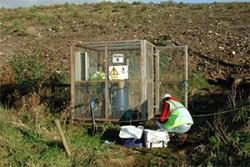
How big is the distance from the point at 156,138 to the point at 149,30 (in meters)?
13.2

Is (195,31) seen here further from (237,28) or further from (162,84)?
(162,84)

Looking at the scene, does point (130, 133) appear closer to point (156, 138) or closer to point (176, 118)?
point (156, 138)

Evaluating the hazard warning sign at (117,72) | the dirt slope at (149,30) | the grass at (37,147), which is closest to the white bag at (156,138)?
the grass at (37,147)

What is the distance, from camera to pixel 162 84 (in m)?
Answer: 13.9

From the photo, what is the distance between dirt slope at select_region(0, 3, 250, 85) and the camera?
19.3 m

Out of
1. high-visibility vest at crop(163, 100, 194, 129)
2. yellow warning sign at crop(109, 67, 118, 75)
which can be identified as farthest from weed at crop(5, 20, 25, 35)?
high-visibility vest at crop(163, 100, 194, 129)

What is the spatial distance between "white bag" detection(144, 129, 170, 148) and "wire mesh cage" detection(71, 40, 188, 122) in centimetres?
192

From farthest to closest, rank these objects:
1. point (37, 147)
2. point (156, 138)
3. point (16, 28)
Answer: point (16, 28)
point (156, 138)
point (37, 147)

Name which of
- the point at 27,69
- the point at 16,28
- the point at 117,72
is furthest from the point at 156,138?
the point at 16,28

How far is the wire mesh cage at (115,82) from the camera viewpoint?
42.1 feet

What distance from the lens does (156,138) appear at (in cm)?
1079

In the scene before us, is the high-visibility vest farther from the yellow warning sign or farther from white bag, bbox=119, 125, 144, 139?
the yellow warning sign

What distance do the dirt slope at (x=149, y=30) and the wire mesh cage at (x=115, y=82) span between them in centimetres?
482

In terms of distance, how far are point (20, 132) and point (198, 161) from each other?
3.65 m
